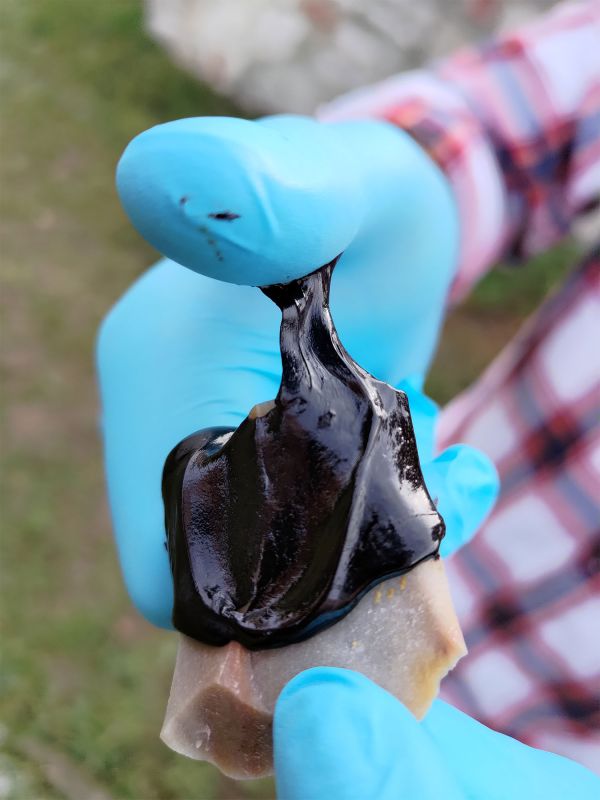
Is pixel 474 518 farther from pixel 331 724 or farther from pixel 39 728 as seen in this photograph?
pixel 39 728

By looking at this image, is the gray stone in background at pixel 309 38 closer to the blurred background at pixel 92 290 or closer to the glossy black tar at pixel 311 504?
the blurred background at pixel 92 290

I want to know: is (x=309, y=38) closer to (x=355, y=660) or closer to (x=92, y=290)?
(x=92, y=290)

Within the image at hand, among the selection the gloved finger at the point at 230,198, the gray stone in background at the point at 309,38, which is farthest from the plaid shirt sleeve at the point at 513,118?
the gray stone in background at the point at 309,38

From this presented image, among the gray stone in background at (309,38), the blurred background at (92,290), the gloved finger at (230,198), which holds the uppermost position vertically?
the gloved finger at (230,198)

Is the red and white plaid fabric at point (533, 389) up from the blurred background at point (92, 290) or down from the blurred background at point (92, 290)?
up

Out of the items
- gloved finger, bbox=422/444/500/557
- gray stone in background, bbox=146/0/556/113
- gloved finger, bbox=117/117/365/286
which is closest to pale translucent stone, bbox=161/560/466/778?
gloved finger, bbox=422/444/500/557

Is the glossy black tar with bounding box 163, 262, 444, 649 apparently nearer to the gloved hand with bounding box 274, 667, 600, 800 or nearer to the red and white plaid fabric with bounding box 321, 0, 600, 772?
the gloved hand with bounding box 274, 667, 600, 800
